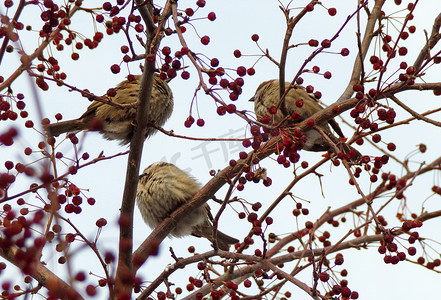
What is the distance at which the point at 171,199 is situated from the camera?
16.2 feet

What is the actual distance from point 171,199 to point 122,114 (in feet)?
2.80

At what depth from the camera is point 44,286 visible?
11.4 feet

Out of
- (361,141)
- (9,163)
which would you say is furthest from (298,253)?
(9,163)

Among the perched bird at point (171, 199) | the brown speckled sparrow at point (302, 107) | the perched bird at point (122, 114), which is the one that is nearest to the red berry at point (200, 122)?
the perched bird at point (122, 114)

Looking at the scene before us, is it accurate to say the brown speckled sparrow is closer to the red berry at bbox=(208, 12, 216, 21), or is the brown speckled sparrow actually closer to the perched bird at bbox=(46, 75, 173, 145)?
the perched bird at bbox=(46, 75, 173, 145)

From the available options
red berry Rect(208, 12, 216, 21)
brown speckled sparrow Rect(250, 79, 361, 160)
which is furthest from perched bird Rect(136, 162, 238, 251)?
red berry Rect(208, 12, 216, 21)

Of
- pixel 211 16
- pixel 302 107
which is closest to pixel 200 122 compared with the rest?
pixel 211 16

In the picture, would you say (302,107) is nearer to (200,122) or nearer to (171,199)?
(171,199)

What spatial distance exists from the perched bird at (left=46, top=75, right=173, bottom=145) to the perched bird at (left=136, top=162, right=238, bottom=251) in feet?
1.68

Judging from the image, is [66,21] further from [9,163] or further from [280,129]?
[280,129]

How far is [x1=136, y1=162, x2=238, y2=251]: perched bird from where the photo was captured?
4.97 metres

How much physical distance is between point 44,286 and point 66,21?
165 cm

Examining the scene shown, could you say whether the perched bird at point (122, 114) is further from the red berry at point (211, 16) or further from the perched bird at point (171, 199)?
the red berry at point (211, 16)

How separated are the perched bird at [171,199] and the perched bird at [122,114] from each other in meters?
0.51
